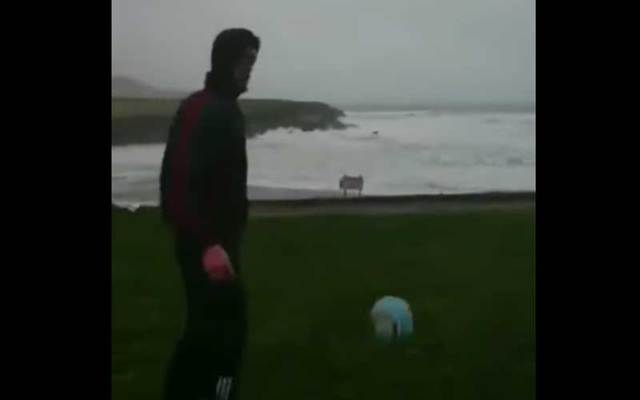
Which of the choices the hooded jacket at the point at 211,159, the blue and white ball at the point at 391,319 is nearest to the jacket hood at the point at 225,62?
the hooded jacket at the point at 211,159

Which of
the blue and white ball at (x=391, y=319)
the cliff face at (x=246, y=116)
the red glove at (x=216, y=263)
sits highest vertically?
the cliff face at (x=246, y=116)

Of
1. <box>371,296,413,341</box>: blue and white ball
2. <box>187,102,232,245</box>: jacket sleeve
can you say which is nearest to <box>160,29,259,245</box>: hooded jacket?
<box>187,102,232,245</box>: jacket sleeve

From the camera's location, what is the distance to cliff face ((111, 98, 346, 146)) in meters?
2.60

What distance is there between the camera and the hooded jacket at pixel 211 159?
8.38 ft

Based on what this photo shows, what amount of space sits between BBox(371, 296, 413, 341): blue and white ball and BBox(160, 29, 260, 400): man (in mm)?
397

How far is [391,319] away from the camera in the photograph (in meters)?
2.66

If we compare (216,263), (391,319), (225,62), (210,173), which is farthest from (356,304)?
(225,62)

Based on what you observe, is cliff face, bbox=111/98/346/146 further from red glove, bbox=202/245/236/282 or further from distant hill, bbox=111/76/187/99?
red glove, bbox=202/245/236/282

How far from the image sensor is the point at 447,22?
2699mm

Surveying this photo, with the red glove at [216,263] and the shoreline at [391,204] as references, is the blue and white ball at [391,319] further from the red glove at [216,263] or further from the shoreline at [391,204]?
the red glove at [216,263]

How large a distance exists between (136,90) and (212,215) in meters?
0.44

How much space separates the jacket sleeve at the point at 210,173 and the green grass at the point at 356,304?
12 cm
